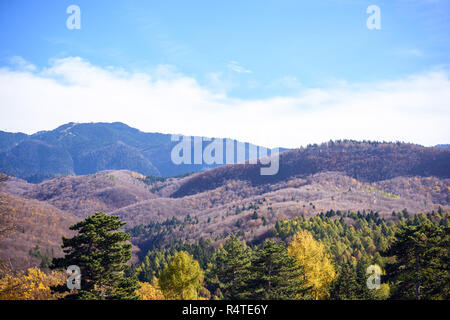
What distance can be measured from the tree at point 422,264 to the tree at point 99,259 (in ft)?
91.4

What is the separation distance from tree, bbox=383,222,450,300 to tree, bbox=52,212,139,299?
27856 millimetres

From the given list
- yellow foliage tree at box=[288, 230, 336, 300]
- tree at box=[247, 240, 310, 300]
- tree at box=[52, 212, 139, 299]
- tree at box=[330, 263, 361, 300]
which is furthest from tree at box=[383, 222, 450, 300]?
tree at box=[52, 212, 139, 299]

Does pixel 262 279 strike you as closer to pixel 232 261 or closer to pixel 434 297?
pixel 232 261

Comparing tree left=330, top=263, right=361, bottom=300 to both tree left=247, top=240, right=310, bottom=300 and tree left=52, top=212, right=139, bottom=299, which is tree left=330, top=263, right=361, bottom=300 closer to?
tree left=247, top=240, right=310, bottom=300

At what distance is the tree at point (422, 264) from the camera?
31.9 meters

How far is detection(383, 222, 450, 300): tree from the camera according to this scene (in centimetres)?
3191

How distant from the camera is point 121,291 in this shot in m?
31.2

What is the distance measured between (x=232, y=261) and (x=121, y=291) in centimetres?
1376

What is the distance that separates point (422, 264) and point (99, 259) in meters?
32.0

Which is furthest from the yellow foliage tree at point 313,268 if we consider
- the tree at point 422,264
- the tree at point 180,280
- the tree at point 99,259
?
the tree at point 99,259

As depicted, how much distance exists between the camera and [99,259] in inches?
1175

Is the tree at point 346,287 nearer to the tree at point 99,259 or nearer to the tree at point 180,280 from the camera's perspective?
the tree at point 180,280
